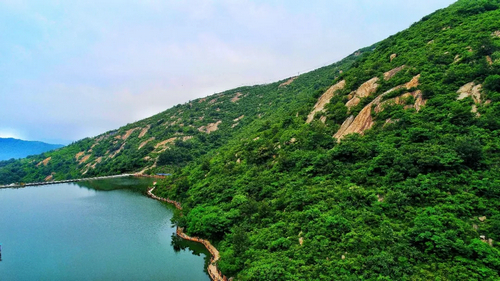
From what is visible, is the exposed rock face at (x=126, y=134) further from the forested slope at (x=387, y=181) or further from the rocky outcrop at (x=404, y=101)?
the rocky outcrop at (x=404, y=101)

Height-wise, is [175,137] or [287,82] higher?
[287,82]

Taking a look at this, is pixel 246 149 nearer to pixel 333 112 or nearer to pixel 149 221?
pixel 333 112

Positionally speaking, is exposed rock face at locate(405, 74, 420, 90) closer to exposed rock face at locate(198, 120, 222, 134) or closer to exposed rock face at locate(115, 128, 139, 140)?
exposed rock face at locate(198, 120, 222, 134)

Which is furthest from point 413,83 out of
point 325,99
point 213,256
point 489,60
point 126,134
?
point 126,134

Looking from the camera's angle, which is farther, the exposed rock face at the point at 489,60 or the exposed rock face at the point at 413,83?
the exposed rock face at the point at 413,83

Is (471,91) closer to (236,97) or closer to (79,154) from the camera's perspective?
(236,97)

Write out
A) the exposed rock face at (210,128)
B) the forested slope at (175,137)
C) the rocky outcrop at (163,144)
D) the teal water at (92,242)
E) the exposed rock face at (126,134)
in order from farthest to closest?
the exposed rock face at (126,134), the exposed rock face at (210,128), the rocky outcrop at (163,144), the forested slope at (175,137), the teal water at (92,242)

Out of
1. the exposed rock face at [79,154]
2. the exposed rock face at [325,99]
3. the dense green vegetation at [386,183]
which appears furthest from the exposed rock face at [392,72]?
the exposed rock face at [79,154]
